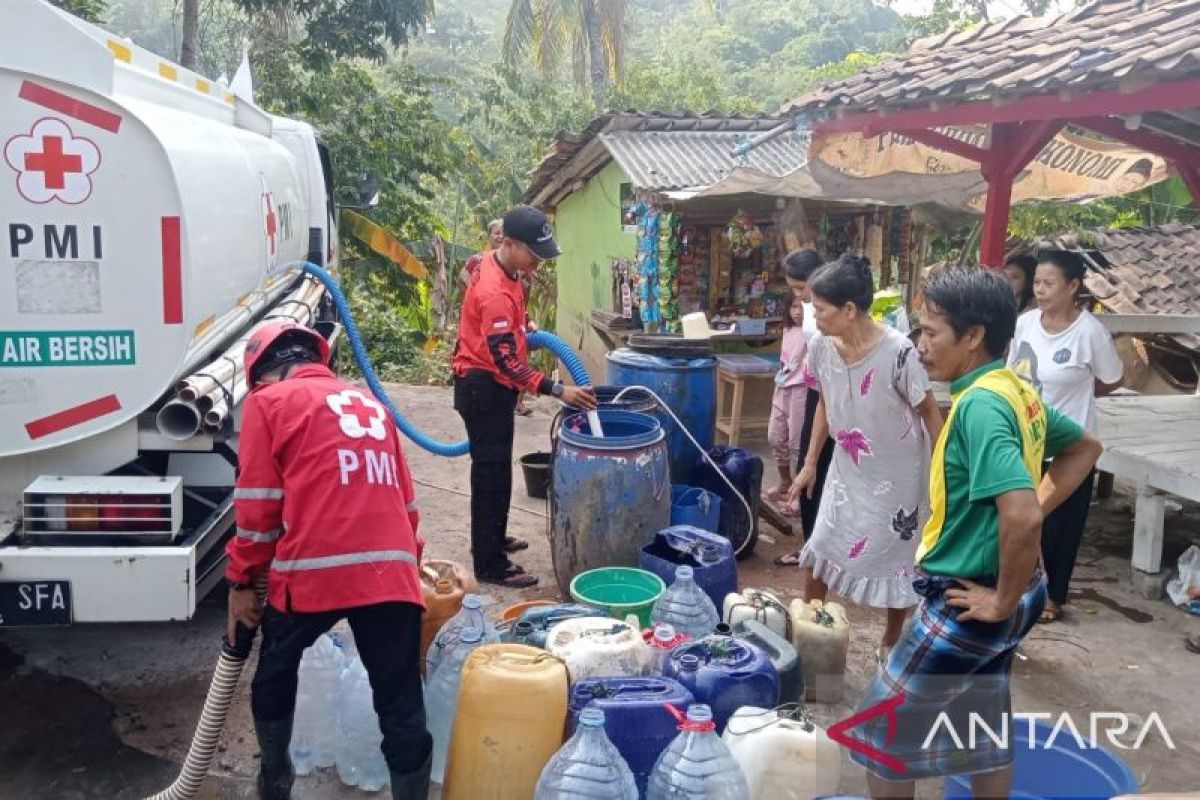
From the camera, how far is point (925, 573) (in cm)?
256

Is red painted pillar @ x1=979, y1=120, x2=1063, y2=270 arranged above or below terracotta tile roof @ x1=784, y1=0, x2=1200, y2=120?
below

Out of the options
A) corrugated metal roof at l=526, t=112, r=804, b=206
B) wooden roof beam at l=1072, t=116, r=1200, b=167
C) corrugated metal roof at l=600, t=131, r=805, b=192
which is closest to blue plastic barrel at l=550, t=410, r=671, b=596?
wooden roof beam at l=1072, t=116, r=1200, b=167

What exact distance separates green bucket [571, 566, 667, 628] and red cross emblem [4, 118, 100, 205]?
245cm

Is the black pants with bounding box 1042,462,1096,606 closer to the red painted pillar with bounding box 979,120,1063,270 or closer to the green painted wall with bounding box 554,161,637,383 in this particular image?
the red painted pillar with bounding box 979,120,1063,270

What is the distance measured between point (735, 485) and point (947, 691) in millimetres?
3317

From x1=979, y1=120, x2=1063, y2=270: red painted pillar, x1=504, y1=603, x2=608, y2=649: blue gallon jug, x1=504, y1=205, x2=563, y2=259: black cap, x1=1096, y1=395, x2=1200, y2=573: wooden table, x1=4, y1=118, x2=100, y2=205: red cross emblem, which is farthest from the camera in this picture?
x1=979, y1=120, x2=1063, y2=270: red painted pillar

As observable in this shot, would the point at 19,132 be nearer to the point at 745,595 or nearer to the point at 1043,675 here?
the point at 745,595

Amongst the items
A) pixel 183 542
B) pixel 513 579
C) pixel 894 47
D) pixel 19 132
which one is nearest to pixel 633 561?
pixel 513 579

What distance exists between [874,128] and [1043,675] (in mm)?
3479

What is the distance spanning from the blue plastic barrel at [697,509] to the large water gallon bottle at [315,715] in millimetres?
2377

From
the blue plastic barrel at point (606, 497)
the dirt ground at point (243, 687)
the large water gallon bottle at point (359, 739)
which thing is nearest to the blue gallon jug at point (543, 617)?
the large water gallon bottle at point (359, 739)

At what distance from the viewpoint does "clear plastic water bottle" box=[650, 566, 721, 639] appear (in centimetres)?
390

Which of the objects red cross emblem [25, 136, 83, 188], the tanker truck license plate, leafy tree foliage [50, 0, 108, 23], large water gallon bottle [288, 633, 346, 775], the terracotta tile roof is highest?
leafy tree foliage [50, 0, 108, 23]

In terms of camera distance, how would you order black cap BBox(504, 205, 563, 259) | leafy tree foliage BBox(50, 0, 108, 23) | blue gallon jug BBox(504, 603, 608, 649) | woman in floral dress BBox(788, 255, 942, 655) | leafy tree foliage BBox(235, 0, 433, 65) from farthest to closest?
1. leafy tree foliage BBox(235, 0, 433, 65)
2. leafy tree foliage BBox(50, 0, 108, 23)
3. black cap BBox(504, 205, 563, 259)
4. woman in floral dress BBox(788, 255, 942, 655)
5. blue gallon jug BBox(504, 603, 608, 649)
